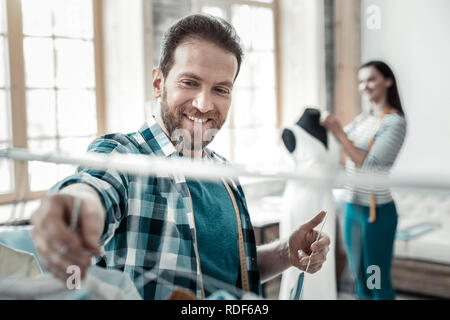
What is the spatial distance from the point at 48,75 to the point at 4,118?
14.2 inches

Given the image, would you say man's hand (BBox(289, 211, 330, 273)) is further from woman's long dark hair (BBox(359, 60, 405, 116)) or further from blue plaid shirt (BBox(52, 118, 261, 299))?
woman's long dark hair (BBox(359, 60, 405, 116))

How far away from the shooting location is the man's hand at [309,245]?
2.31 feet

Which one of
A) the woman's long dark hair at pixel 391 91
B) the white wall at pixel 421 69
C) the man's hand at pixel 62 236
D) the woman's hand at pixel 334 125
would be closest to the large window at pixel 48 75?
the woman's hand at pixel 334 125

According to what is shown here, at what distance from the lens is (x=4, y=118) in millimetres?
2568

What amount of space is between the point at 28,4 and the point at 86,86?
54cm

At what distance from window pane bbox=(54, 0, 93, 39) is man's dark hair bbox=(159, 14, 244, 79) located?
2.21m

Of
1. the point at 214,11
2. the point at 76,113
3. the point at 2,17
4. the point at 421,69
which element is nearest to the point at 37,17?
the point at 2,17

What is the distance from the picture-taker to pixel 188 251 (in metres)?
0.67

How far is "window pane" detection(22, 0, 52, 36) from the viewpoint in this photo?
2625 millimetres

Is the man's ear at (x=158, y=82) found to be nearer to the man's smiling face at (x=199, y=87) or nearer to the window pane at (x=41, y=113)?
the man's smiling face at (x=199, y=87)

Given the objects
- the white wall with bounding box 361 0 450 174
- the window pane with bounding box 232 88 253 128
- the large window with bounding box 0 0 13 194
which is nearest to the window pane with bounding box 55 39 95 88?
the large window with bounding box 0 0 13 194

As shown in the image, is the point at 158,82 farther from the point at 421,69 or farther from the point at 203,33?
the point at 421,69

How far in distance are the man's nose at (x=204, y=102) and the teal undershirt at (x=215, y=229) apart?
123 millimetres

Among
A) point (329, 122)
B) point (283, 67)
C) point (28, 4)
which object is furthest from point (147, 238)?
point (283, 67)
